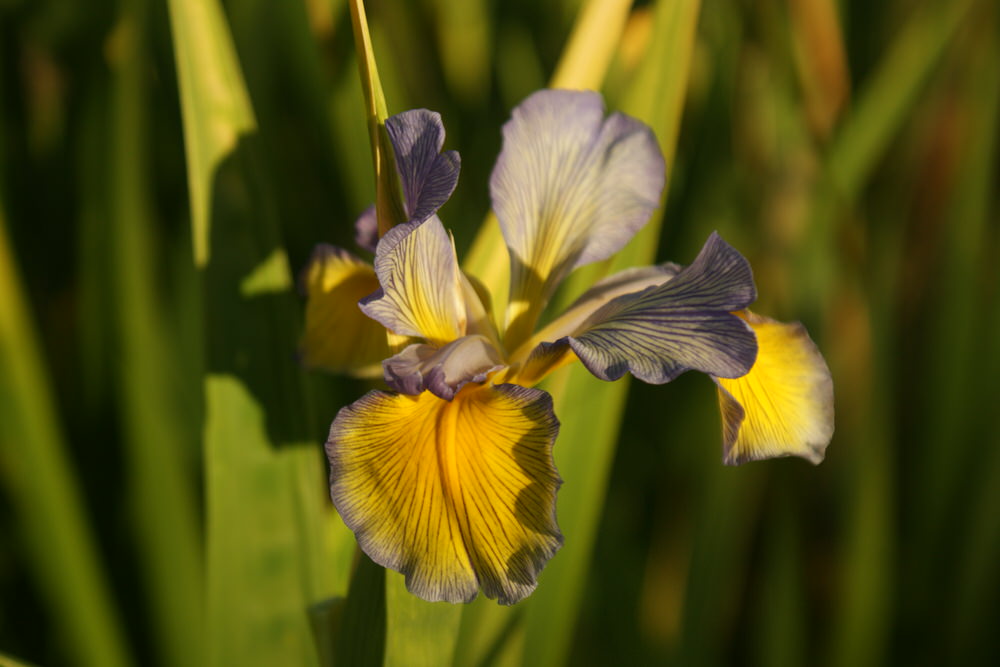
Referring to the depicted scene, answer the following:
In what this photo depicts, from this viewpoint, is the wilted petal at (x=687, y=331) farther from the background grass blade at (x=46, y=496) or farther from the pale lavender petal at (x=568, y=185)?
the background grass blade at (x=46, y=496)

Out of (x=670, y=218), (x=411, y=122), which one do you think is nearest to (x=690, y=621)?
(x=670, y=218)

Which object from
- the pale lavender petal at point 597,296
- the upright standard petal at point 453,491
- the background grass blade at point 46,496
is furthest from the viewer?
the background grass blade at point 46,496

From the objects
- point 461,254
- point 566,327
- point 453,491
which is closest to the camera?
point 453,491

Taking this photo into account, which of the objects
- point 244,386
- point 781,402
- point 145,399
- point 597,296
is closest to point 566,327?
point 597,296

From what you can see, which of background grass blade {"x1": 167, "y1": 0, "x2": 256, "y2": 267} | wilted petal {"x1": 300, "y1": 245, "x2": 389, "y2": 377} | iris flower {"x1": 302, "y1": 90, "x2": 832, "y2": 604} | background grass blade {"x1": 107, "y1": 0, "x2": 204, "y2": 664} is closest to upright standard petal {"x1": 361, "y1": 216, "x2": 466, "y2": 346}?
iris flower {"x1": 302, "y1": 90, "x2": 832, "y2": 604}

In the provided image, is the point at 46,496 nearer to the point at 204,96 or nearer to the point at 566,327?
the point at 204,96

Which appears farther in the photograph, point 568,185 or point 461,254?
point 461,254

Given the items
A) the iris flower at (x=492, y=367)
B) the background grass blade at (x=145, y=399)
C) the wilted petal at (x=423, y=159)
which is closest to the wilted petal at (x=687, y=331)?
the iris flower at (x=492, y=367)

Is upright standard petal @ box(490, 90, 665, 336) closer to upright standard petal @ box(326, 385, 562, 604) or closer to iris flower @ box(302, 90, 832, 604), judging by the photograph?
iris flower @ box(302, 90, 832, 604)
